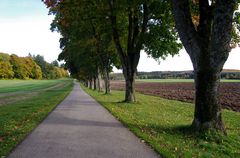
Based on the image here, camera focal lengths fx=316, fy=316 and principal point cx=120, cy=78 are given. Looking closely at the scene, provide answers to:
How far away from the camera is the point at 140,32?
67.9 ft

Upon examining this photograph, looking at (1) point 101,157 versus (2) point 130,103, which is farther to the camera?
(2) point 130,103

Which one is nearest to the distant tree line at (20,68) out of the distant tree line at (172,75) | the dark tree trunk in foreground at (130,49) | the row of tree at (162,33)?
the distant tree line at (172,75)

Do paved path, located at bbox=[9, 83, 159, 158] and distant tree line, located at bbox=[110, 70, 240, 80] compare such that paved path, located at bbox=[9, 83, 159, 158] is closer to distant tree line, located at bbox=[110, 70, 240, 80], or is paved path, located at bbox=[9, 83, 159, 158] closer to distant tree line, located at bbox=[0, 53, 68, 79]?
distant tree line, located at bbox=[110, 70, 240, 80]

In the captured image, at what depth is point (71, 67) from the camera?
58906 mm

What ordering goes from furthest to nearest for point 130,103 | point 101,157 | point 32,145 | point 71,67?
point 71,67
point 130,103
point 32,145
point 101,157

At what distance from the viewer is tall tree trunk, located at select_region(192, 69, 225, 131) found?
933 centimetres

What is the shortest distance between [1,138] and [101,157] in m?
4.03

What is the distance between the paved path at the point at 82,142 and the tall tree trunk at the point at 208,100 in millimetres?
2232

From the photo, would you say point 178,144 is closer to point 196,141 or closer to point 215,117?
point 196,141

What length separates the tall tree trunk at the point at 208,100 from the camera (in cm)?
933

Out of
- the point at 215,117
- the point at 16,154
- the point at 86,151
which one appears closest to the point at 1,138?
the point at 16,154

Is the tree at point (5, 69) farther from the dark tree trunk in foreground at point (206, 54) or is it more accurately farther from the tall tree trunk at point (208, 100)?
the tall tree trunk at point (208, 100)

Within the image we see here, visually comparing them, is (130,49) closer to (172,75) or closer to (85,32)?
(85,32)

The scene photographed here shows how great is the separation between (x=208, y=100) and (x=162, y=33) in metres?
10.3
